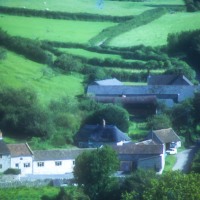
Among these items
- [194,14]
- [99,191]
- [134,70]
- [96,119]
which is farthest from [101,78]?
[99,191]

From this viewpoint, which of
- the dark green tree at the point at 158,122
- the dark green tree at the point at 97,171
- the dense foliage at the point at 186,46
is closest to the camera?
the dark green tree at the point at 97,171

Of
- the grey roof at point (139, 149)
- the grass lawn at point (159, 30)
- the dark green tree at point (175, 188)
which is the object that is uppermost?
the dark green tree at point (175, 188)

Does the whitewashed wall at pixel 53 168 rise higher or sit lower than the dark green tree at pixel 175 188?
lower

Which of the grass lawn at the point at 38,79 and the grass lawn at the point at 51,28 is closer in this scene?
the grass lawn at the point at 38,79

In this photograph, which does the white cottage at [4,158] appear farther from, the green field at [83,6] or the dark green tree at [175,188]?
the green field at [83,6]

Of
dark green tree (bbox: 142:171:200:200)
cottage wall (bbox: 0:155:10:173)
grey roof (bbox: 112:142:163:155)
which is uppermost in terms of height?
dark green tree (bbox: 142:171:200:200)

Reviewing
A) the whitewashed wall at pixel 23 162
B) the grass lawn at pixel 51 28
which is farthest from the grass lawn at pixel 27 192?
the grass lawn at pixel 51 28

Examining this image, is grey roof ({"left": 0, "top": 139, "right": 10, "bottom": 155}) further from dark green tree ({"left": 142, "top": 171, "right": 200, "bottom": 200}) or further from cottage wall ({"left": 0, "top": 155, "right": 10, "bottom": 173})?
dark green tree ({"left": 142, "top": 171, "right": 200, "bottom": 200})

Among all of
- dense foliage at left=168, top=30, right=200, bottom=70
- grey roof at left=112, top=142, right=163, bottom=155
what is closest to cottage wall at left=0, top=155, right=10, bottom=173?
grey roof at left=112, top=142, right=163, bottom=155
